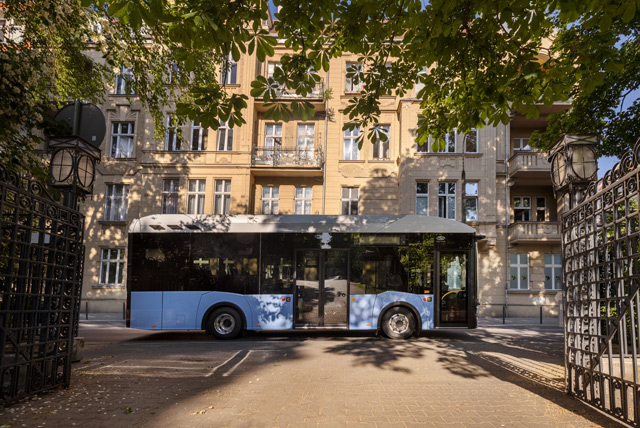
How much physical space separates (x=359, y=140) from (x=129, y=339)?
378 inches

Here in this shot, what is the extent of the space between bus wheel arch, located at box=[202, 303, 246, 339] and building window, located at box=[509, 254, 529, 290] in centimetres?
1561

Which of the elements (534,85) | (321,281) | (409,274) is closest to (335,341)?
(321,281)

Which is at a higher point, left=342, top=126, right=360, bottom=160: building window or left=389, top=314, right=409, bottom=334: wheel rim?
left=342, top=126, right=360, bottom=160: building window

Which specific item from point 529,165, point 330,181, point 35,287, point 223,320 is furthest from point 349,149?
point 35,287

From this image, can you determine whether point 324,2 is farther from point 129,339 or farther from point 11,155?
point 129,339

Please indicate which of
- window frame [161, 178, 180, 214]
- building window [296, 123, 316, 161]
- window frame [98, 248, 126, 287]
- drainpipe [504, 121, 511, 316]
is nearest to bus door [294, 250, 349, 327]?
building window [296, 123, 316, 161]

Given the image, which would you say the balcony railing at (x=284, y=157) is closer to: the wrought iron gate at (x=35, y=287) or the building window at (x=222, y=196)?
the building window at (x=222, y=196)

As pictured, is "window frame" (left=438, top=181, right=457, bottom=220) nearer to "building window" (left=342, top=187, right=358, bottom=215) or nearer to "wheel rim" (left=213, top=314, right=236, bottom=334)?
"building window" (left=342, top=187, right=358, bottom=215)

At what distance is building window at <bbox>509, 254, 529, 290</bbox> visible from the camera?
22250mm

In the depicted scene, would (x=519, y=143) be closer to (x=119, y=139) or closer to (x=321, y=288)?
(x=321, y=288)

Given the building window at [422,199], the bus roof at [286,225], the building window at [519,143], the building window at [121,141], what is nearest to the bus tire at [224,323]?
the bus roof at [286,225]

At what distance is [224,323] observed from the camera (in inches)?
479

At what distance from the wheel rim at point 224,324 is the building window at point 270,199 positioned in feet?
37.7

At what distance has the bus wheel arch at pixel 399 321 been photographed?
11.9 meters
